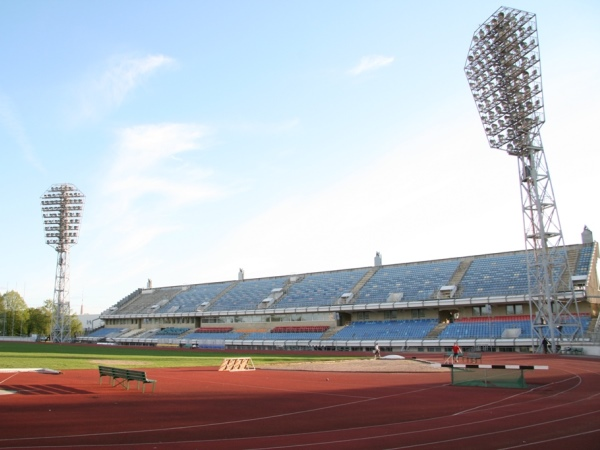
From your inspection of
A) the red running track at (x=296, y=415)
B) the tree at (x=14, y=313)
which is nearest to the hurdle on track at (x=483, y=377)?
the red running track at (x=296, y=415)

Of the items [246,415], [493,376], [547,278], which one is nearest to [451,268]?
[547,278]

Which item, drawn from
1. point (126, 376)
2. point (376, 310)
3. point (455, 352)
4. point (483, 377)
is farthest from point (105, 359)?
point (376, 310)

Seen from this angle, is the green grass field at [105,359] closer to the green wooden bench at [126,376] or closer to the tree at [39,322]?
the green wooden bench at [126,376]

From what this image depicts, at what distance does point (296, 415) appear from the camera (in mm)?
12781

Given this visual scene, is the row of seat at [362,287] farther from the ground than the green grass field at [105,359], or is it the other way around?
the row of seat at [362,287]

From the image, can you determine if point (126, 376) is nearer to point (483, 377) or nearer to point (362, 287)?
point (483, 377)

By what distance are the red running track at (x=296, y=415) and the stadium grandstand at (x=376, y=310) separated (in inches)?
1069

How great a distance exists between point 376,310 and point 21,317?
71155 mm

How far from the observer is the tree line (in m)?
96.8

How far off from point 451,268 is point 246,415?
2040 inches

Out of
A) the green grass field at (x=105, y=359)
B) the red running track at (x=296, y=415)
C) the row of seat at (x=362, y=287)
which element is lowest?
the green grass field at (x=105, y=359)

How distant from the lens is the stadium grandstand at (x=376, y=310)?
48.3 m

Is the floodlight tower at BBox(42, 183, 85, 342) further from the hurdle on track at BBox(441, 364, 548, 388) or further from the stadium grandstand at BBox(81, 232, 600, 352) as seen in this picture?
the hurdle on track at BBox(441, 364, 548, 388)

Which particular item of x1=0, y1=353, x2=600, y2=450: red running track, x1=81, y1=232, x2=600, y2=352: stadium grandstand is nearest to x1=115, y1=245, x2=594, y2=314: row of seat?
x1=81, y1=232, x2=600, y2=352: stadium grandstand
